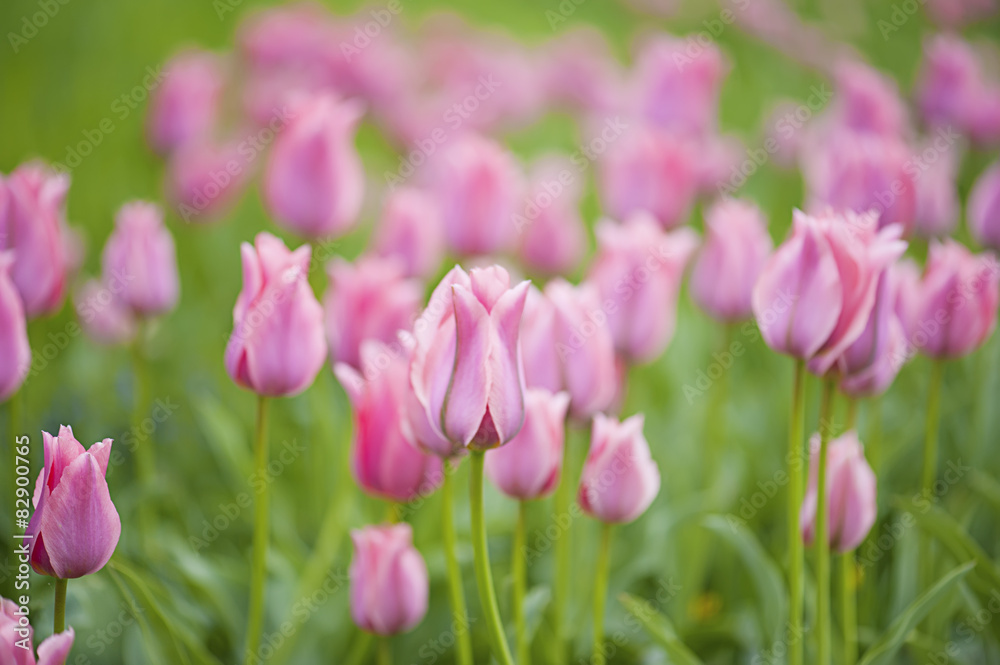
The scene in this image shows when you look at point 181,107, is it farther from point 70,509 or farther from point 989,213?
point 989,213

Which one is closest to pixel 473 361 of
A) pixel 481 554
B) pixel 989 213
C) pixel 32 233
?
pixel 481 554

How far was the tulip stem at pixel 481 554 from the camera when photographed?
895 millimetres

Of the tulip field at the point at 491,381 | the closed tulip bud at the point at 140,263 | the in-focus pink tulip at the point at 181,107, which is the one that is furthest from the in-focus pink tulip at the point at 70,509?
the in-focus pink tulip at the point at 181,107

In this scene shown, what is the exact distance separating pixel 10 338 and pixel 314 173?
688mm

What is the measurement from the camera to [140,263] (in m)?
1.48

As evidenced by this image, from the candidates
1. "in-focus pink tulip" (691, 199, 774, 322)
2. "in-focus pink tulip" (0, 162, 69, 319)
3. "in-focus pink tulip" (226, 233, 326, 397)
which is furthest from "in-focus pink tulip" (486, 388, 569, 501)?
"in-focus pink tulip" (0, 162, 69, 319)

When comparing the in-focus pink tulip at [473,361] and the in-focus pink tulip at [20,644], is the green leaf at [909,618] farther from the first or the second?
the in-focus pink tulip at [20,644]

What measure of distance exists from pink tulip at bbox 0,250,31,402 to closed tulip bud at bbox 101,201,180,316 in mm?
415

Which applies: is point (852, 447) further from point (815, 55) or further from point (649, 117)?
point (815, 55)

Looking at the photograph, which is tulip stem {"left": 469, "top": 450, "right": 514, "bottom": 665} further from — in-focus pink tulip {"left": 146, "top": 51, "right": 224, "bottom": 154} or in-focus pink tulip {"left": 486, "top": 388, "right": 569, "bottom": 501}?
in-focus pink tulip {"left": 146, "top": 51, "right": 224, "bottom": 154}

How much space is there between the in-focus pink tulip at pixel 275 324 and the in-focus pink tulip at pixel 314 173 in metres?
0.57

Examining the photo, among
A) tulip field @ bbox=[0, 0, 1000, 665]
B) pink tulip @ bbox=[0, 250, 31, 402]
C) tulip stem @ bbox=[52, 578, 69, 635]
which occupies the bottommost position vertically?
tulip field @ bbox=[0, 0, 1000, 665]

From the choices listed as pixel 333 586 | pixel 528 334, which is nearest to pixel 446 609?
pixel 333 586

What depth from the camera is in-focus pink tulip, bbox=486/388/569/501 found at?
1028mm
